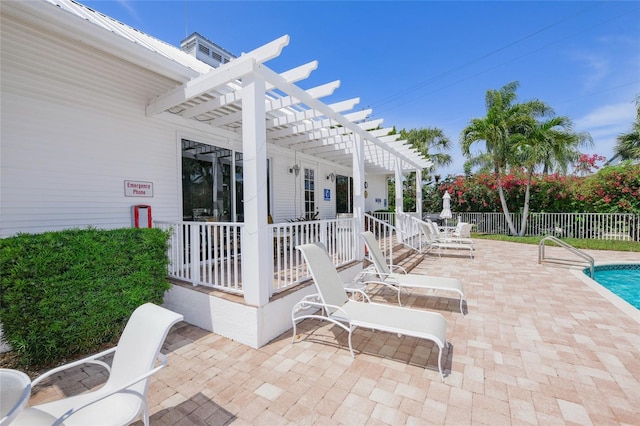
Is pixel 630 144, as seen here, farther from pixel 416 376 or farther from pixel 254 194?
pixel 254 194

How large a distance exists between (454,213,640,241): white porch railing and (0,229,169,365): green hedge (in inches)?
618

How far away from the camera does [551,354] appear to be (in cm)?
308

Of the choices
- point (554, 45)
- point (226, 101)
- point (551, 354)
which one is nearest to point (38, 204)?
point (226, 101)

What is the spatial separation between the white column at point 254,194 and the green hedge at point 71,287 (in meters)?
1.52

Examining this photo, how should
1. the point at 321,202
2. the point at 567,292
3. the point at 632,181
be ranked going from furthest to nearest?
the point at 632,181 < the point at 321,202 < the point at 567,292

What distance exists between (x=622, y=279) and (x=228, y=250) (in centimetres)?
964

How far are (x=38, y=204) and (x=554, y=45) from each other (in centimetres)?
1876

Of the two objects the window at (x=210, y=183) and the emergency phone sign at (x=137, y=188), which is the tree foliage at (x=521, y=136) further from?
the emergency phone sign at (x=137, y=188)

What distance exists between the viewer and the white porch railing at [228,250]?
13.0ft

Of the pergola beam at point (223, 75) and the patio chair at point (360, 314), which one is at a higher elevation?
the pergola beam at point (223, 75)

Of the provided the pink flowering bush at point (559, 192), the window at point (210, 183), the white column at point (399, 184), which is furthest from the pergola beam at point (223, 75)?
the pink flowering bush at point (559, 192)

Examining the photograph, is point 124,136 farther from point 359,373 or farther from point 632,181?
point 632,181

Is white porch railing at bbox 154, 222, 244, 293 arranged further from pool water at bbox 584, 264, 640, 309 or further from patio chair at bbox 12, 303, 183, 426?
pool water at bbox 584, 264, 640, 309

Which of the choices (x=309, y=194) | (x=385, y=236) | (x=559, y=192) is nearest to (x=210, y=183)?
(x=309, y=194)
